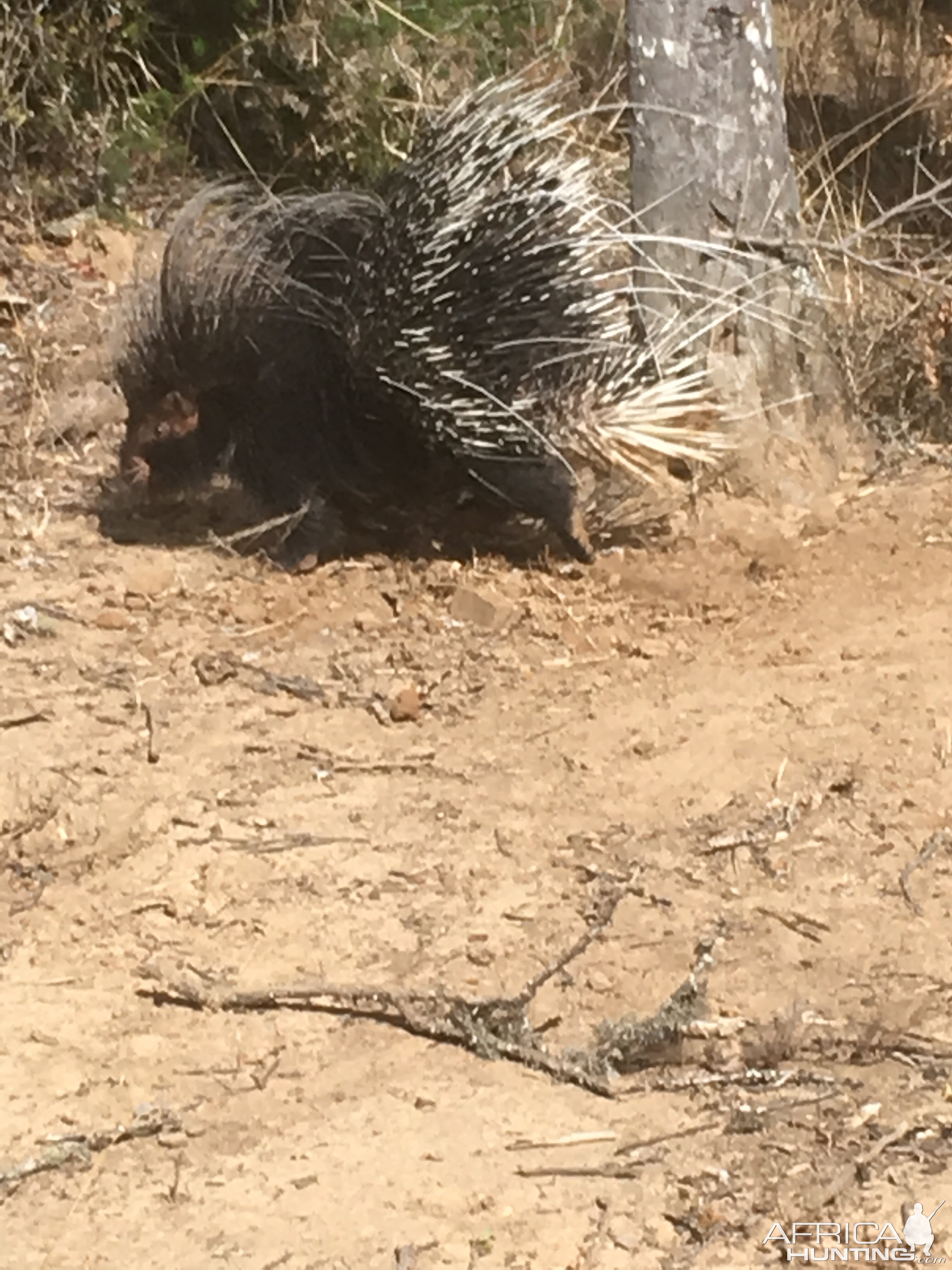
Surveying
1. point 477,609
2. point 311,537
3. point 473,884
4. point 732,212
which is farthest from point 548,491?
point 473,884

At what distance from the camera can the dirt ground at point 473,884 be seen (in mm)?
2059

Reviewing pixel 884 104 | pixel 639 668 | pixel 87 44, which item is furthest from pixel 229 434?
pixel 884 104

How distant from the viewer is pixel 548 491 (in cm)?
406

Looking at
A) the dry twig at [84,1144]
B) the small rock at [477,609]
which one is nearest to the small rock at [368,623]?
the small rock at [477,609]

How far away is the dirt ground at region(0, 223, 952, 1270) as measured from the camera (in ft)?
6.75

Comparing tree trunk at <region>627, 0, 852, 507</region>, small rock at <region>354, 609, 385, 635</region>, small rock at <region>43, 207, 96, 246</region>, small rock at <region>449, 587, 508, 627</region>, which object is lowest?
small rock at <region>354, 609, 385, 635</region>

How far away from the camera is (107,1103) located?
2260 mm

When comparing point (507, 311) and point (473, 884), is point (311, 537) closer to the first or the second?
point (507, 311)

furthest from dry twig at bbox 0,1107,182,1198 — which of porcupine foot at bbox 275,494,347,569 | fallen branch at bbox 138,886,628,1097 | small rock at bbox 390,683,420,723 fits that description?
porcupine foot at bbox 275,494,347,569

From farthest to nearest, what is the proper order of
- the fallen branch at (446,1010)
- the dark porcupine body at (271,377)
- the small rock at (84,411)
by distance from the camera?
1. the small rock at (84,411)
2. the dark porcupine body at (271,377)
3. the fallen branch at (446,1010)

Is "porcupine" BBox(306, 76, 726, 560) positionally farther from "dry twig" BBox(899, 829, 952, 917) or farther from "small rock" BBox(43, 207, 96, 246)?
"small rock" BBox(43, 207, 96, 246)

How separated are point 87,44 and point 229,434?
2076 millimetres

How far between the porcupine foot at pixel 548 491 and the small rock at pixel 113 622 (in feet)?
3.39

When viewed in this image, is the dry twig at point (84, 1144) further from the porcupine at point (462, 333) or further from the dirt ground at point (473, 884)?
the porcupine at point (462, 333)
